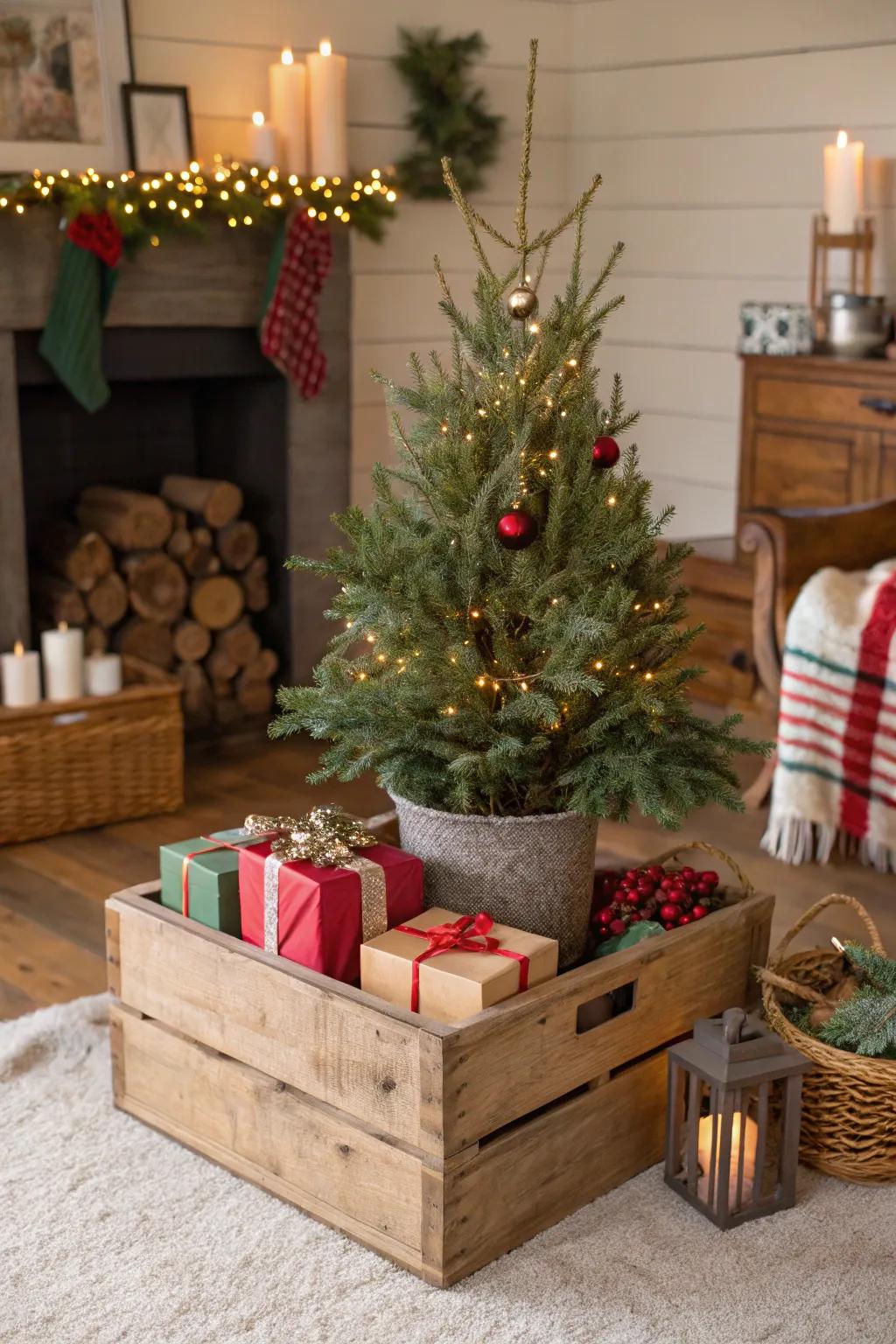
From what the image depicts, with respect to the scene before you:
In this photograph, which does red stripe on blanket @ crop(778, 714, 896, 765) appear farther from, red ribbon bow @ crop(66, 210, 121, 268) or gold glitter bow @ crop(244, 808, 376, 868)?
red ribbon bow @ crop(66, 210, 121, 268)

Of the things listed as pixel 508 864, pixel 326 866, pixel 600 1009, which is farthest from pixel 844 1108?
pixel 326 866

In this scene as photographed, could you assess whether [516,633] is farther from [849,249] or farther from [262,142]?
[849,249]

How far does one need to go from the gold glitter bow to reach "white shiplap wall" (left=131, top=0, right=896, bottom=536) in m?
2.53

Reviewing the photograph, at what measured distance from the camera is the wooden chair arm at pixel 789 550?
3707mm

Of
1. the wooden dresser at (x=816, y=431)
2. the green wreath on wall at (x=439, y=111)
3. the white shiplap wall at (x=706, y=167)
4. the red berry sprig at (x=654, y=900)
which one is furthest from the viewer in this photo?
the green wreath on wall at (x=439, y=111)

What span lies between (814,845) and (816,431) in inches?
48.6

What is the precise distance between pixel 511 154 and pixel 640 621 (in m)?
3.09

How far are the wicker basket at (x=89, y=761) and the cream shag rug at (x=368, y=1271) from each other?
1457 millimetres

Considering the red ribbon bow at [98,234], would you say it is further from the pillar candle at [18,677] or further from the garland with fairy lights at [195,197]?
the pillar candle at [18,677]

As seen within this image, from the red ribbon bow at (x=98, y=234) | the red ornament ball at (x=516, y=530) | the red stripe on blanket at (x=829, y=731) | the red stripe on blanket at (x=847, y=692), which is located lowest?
the red stripe on blanket at (x=829, y=731)

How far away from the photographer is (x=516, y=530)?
215 cm

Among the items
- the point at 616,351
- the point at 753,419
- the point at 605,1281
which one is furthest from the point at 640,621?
the point at 616,351

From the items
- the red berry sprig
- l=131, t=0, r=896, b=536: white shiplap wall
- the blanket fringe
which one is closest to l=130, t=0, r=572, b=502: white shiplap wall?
l=131, t=0, r=896, b=536: white shiplap wall

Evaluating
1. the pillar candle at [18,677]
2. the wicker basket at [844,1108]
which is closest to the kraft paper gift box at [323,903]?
the wicker basket at [844,1108]
